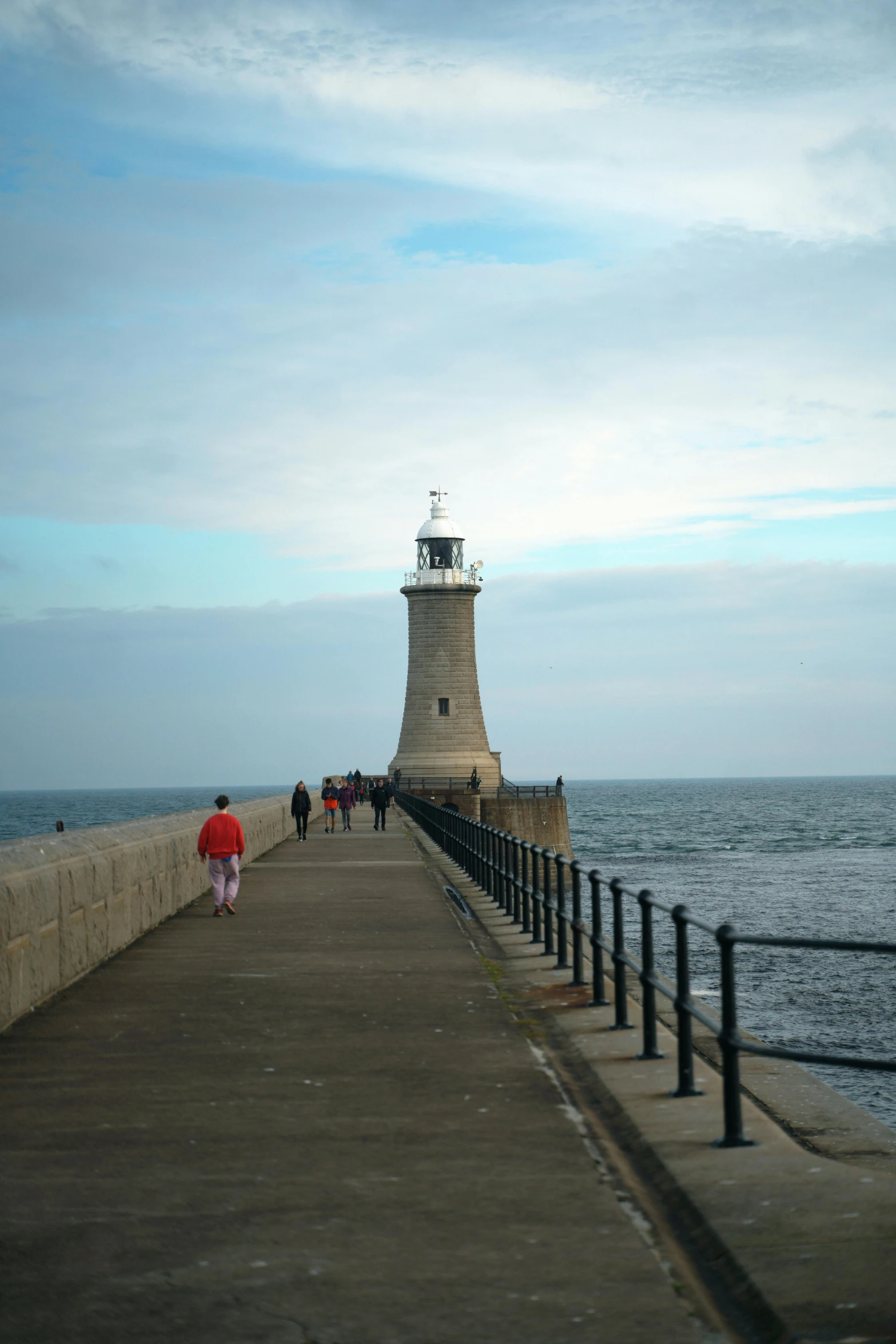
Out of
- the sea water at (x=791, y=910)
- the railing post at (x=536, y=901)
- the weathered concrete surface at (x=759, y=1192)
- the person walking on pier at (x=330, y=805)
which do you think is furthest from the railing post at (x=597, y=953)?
the person walking on pier at (x=330, y=805)

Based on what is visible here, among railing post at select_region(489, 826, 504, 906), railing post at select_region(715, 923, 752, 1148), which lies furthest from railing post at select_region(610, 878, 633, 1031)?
railing post at select_region(489, 826, 504, 906)

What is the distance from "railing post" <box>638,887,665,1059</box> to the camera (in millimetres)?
7254

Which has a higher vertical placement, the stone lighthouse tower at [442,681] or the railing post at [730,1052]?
the stone lighthouse tower at [442,681]

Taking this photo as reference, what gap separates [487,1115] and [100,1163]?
180 centimetres

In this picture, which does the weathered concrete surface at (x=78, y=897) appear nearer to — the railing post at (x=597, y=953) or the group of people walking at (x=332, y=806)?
the railing post at (x=597, y=953)

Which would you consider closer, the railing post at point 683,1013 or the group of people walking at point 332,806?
the railing post at point 683,1013

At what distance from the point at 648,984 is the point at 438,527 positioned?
59586 millimetres

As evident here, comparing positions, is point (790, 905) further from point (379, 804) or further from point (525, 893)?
point (525, 893)

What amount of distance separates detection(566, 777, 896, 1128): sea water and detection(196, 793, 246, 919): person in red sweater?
6.90m

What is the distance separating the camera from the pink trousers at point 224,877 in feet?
50.9

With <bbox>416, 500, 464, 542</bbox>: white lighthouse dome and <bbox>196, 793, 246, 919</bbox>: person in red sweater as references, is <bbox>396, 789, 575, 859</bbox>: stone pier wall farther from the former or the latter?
<bbox>196, 793, 246, 919</bbox>: person in red sweater

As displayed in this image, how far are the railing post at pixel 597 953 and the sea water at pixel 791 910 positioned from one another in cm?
→ 499

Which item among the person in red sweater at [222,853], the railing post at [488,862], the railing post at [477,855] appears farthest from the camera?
the railing post at [477,855]

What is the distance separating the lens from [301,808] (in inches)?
1268
